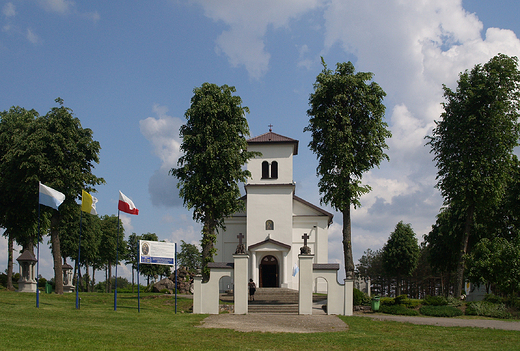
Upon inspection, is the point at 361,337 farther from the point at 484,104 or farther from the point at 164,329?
the point at 484,104

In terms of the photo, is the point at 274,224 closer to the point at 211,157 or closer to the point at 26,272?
the point at 211,157

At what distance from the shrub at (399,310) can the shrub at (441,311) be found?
49cm

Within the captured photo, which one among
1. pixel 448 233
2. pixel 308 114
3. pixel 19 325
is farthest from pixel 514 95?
pixel 19 325

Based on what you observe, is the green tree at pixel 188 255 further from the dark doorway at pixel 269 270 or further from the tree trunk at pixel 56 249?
the tree trunk at pixel 56 249

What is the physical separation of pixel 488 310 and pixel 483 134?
414 inches

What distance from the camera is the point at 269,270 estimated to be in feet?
122

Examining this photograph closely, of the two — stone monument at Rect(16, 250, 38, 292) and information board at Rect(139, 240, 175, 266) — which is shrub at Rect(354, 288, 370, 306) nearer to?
information board at Rect(139, 240, 175, 266)

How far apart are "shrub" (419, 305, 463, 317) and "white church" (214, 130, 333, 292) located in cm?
1416

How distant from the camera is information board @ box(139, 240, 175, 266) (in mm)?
21391

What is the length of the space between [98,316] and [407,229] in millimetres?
39559

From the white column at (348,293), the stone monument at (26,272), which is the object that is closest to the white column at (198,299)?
the white column at (348,293)

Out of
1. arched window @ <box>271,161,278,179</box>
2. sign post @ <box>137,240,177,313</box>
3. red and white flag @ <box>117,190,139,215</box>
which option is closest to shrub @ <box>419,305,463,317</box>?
sign post @ <box>137,240,177,313</box>

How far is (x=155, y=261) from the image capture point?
21.8m

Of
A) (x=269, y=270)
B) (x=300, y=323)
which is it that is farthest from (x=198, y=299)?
(x=269, y=270)
